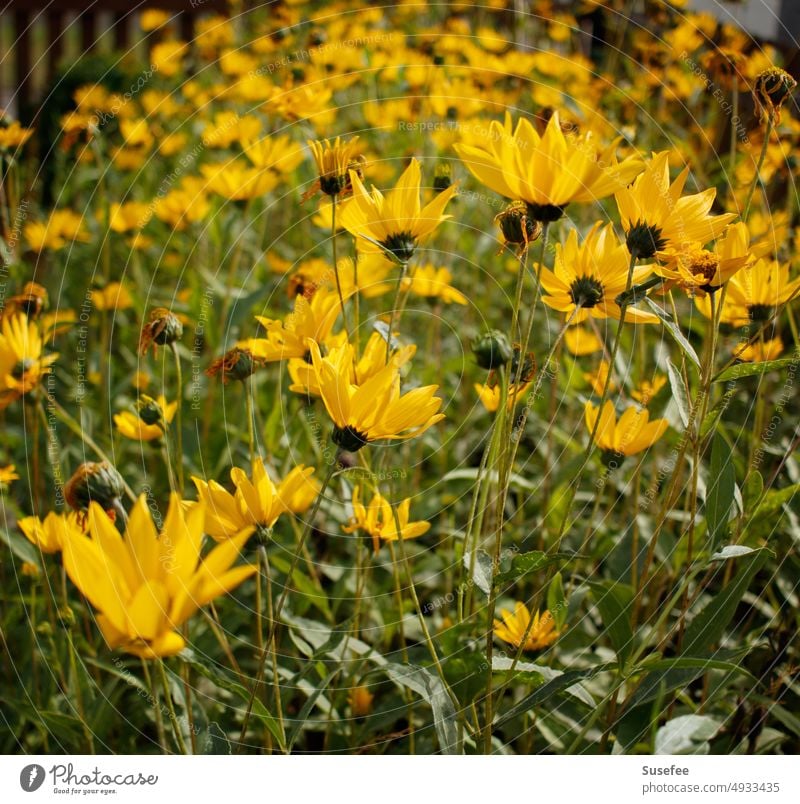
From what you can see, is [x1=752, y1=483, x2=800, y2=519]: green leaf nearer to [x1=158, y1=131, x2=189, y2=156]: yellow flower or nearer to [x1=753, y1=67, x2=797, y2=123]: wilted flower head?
[x1=753, y1=67, x2=797, y2=123]: wilted flower head

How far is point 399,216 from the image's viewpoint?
0.41m

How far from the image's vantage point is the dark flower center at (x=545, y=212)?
1.17 ft

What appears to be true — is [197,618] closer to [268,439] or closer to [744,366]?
[268,439]

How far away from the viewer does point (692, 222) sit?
39 centimetres

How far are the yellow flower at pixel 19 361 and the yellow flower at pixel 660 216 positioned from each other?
0.36 m

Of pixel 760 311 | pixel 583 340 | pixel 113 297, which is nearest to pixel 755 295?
pixel 760 311

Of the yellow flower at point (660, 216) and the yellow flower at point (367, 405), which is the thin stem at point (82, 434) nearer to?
the yellow flower at point (367, 405)

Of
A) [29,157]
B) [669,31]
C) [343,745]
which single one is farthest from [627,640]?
[29,157]

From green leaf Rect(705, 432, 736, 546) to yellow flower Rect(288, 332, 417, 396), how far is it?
0.19 meters

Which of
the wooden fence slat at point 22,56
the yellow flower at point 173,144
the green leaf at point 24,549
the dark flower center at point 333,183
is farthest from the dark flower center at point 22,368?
the wooden fence slat at point 22,56

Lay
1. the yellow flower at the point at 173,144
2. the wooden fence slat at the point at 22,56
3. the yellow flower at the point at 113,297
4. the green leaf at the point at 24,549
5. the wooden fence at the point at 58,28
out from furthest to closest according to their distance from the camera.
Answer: the wooden fence slat at the point at 22,56
the wooden fence at the point at 58,28
the yellow flower at the point at 173,144
the yellow flower at the point at 113,297
the green leaf at the point at 24,549

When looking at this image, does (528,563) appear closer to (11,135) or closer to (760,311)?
(760,311)

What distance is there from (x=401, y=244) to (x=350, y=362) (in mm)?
77

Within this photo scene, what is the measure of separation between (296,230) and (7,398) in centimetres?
68
